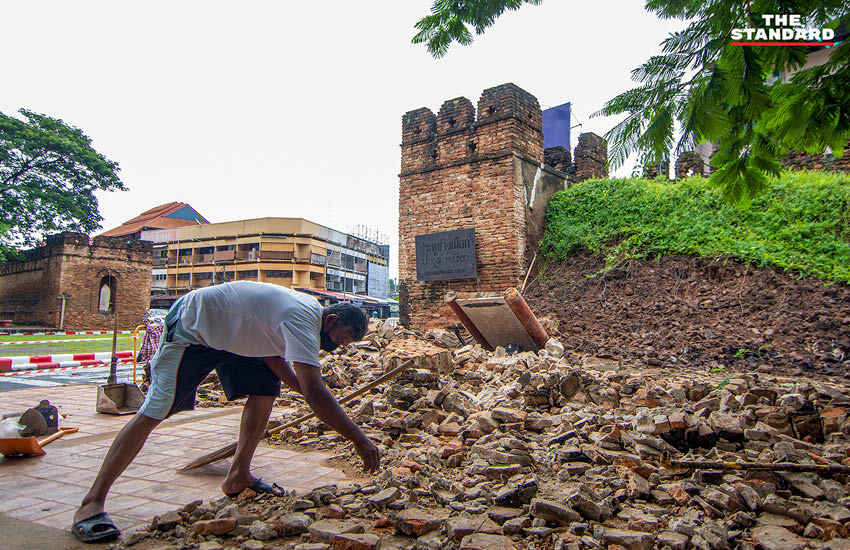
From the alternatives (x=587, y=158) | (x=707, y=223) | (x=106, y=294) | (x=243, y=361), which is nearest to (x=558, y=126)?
(x=587, y=158)

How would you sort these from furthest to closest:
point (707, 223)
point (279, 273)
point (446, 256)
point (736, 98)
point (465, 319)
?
point (279, 273) < point (446, 256) < point (707, 223) < point (465, 319) < point (736, 98)

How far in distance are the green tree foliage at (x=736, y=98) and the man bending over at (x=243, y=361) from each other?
192 cm

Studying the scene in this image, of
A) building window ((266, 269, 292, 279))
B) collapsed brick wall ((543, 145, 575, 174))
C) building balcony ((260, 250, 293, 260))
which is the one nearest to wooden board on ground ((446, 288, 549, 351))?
collapsed brick wall ((543, 145, 575, 174))

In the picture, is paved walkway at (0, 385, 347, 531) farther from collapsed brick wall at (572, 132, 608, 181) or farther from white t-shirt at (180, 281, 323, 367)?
collapsed brick wall at (572, 132, 608, 181)

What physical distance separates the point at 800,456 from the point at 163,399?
12.1ft

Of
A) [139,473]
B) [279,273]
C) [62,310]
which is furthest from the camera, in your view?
[279,273]

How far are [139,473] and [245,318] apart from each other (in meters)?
1.61

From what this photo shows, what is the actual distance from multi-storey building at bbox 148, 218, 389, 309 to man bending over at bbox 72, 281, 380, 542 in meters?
35.6

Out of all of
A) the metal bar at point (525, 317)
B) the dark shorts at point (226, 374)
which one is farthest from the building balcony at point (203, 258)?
the dark shorts at point (226, 374)

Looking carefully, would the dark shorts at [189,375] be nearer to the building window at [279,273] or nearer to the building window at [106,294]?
the building window at [106,294]

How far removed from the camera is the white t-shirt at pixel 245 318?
8.86 ft

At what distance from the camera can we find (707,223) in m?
8.41

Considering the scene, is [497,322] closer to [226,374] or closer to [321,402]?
[226,374]

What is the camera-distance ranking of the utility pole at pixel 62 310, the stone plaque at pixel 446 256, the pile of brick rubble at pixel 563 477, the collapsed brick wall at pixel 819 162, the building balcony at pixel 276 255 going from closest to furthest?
the pile of brick rubble at pixel 563 477 < the collapsed brick wall at pixel 819 162 < the stone plaque at pixel 446 256 < the utility pole at pixel 62 310 < the building balcony at pixel 276 255
